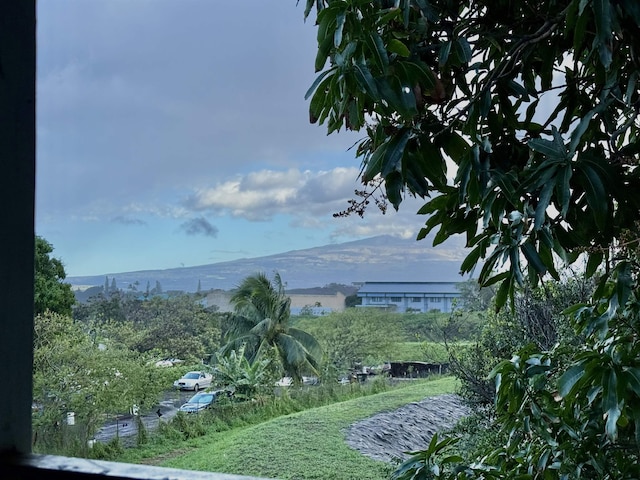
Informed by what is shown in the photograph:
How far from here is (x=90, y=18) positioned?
1960mm

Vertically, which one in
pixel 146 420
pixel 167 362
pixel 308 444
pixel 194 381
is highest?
pixel 167 362

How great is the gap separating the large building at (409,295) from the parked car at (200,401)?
832mm

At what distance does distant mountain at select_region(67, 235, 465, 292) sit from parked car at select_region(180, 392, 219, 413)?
0.53 m

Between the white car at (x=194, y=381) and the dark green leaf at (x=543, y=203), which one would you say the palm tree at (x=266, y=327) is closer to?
the white car at (x=194, y=381)

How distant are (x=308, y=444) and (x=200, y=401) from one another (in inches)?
21.0

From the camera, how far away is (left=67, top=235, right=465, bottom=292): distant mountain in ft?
5.94

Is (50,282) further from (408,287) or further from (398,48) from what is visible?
(398,48)

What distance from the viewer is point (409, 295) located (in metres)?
1.91

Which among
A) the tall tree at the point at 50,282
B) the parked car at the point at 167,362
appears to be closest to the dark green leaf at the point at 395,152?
the tall tree at the point at 50,282

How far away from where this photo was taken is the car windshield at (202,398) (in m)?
2.39

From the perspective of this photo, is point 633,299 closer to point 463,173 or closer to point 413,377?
point 463,173

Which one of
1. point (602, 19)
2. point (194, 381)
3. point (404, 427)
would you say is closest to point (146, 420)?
point (194, 381)

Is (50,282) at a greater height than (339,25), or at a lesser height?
lesser

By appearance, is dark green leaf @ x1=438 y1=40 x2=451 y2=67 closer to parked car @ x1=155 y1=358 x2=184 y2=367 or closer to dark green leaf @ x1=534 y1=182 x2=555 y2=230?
dark green leaf @ x1=534 y1=182 x2=555 y2=230
